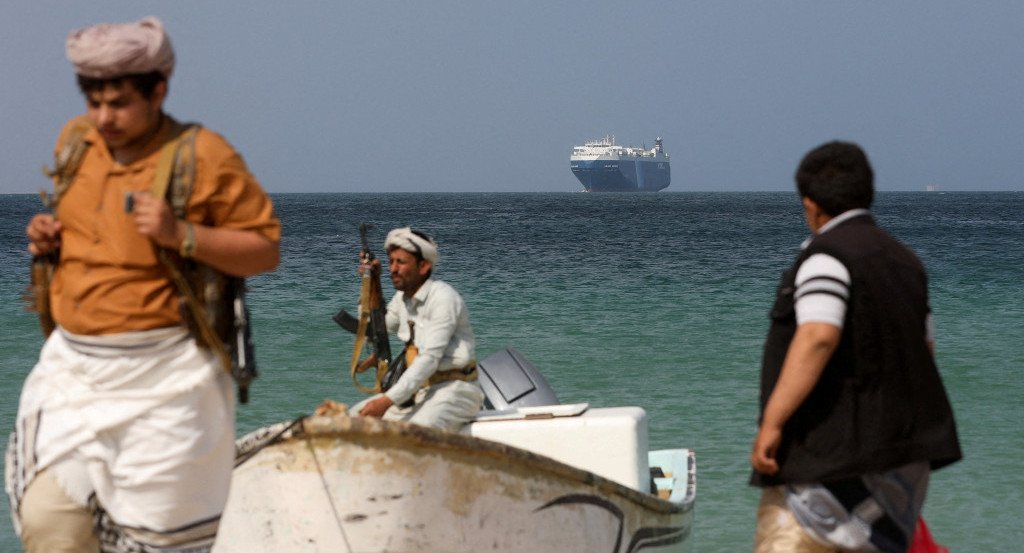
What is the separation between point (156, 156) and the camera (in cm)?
267

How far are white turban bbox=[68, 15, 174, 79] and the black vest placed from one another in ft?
5.25

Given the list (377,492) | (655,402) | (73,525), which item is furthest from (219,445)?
(655,402)

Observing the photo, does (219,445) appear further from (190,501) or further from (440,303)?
(440,303)

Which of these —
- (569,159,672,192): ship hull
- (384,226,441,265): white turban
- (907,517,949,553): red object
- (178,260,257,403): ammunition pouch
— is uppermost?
(178,260,257,403): ammunition pouch

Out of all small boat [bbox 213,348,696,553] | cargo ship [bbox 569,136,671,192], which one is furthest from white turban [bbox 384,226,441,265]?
cargo ship [bbox 569,136,671,192]

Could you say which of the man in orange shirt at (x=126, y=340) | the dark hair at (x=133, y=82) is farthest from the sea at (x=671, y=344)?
the dark hair at (x=133, y=82)

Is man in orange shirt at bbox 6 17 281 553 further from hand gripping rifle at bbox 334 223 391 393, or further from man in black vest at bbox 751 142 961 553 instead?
hand gripping rifle at bbox 334 223 391 393

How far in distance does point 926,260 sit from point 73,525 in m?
34.8

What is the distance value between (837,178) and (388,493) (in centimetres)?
183

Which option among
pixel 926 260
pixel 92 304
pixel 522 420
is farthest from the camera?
pixel 926 260

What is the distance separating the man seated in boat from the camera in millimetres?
5773

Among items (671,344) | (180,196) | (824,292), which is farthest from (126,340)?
(671,344)

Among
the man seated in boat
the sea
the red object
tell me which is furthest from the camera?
the sea

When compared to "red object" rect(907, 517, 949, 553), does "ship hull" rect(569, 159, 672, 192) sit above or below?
below
